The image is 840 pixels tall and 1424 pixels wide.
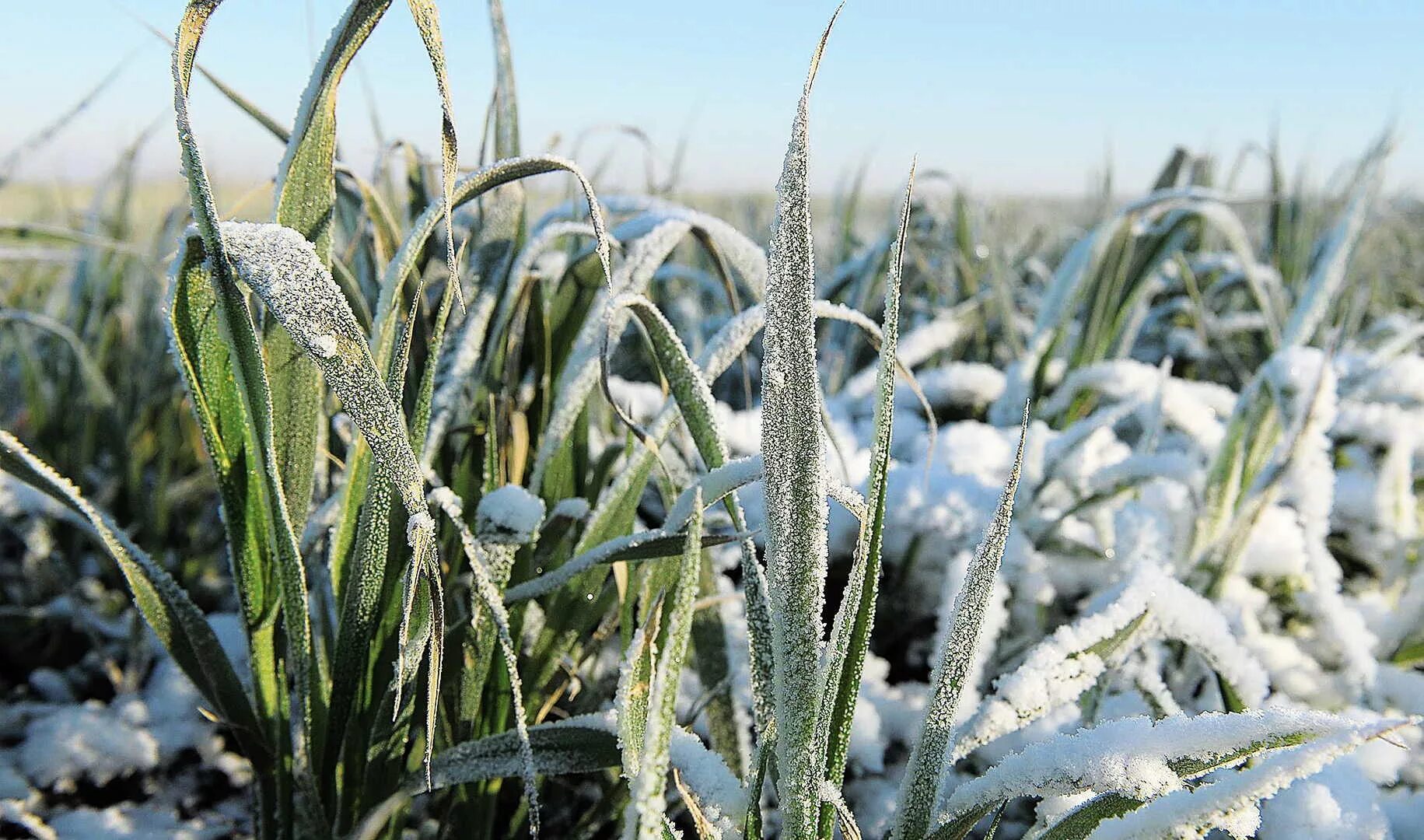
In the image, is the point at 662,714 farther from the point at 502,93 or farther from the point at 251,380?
the point at 502,93

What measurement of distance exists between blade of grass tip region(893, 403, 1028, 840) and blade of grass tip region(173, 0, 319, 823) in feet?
1.16

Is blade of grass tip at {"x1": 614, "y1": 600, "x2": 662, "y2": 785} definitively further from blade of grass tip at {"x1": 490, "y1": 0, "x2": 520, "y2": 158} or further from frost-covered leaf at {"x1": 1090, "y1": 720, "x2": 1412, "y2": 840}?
blade of grass tip at {"x1": 490, "y1": 0, "x2": 520, "y2": 158}

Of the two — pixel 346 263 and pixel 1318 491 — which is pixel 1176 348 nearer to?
pixel 1318 491

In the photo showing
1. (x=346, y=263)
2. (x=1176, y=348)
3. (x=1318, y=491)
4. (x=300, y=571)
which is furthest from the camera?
(x=1176, y=348)

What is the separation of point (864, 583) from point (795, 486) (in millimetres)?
92

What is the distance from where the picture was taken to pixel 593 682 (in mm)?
782

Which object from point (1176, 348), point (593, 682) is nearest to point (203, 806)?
point (593, 682)

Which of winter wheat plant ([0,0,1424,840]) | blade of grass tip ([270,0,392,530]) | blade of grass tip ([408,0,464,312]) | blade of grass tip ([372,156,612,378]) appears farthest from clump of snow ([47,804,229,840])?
blade of grass tip ([408,0,464,312])

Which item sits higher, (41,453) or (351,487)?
(351,487)

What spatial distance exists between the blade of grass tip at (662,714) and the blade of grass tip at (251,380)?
25 centimetres

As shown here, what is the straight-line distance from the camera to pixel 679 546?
1.82ft

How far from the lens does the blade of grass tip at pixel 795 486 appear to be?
1.39ft

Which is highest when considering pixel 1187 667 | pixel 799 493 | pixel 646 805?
pixel 799 493

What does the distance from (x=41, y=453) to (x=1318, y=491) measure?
163cm
